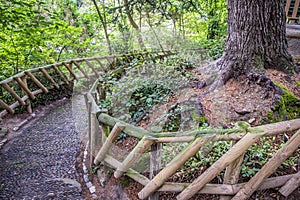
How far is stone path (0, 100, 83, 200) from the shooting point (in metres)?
3.52

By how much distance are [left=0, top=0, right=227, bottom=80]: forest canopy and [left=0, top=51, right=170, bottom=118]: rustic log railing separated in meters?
0.70

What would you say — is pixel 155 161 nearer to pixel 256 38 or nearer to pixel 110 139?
pixel 110 139

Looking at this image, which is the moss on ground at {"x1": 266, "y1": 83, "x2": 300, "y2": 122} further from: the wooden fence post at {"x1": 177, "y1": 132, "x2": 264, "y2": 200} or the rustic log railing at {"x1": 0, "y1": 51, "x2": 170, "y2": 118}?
the rustic log railing at {"x1": 0, "y1": 51, "x2": 170, "y2": 118}

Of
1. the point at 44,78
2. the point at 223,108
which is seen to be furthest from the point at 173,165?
the point at 44,78

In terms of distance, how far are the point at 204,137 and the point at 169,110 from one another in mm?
1572

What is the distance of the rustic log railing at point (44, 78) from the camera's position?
610 cm

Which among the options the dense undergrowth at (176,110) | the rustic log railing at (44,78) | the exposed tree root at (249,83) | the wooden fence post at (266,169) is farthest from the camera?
the rustic log railing at (44,78)

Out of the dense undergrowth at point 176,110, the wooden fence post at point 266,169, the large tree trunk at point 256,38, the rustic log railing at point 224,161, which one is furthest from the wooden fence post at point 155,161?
the large tree trunk at point 256,38

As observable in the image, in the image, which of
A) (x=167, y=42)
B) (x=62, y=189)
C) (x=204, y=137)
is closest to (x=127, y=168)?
(x=204, y=137)

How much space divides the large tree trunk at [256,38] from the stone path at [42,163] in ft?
10.7

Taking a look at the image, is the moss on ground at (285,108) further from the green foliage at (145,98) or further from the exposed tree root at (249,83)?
the green foliage at (145,98)

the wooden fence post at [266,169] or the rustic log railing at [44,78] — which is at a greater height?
the wooden fence post at [266,169]

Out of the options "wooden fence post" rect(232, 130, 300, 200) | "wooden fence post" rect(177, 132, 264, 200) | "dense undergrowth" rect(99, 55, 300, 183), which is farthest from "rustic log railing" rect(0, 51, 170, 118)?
"wooden fence post" rect(232, 130, 300, 200)

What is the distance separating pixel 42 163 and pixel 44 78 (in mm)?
4118
